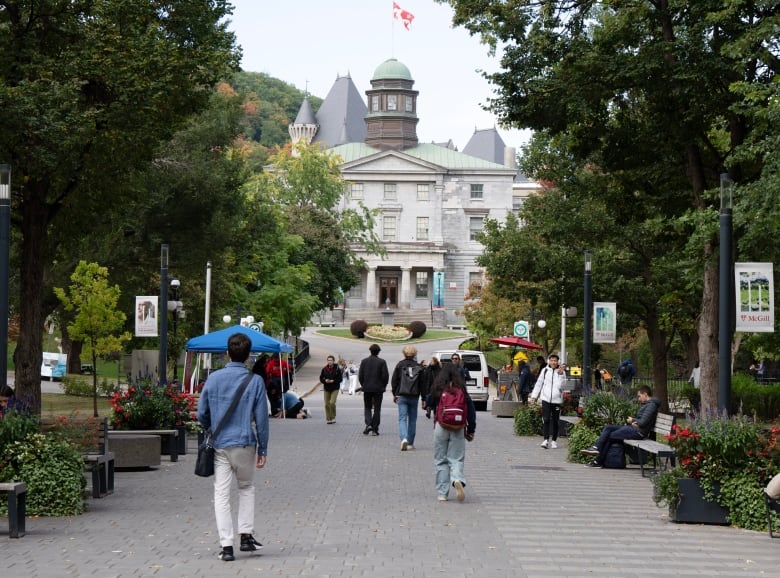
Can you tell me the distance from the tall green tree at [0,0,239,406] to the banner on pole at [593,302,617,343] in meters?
10.1

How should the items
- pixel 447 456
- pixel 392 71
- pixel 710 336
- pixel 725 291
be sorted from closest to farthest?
pixel 447 456
pixel 725 291
pixel 710 336
pixel 392 71

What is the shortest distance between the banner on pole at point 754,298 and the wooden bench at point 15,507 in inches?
343

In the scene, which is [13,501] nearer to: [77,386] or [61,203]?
[61,203]

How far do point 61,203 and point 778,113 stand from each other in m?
12.5

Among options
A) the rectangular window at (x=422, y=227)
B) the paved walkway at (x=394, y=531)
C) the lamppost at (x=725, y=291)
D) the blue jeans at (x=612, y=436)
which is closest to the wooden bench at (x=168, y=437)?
the paved walkway at (x=394, y=531)

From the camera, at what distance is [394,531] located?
11.8m

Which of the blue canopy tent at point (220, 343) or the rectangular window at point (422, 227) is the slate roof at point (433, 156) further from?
the blue canopy tent at point (220, 343)

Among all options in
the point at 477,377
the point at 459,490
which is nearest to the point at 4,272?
the point at 459,490

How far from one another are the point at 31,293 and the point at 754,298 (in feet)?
41.1

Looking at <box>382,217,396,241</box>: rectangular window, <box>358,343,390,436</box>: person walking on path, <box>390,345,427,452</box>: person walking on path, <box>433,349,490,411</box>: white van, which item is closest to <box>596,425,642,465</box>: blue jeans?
<box>390,345,427,452</box>: person walking on path

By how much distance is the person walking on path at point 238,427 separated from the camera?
10.4 metres

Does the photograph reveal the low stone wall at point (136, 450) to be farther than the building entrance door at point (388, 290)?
No

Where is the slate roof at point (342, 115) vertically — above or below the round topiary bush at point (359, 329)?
above

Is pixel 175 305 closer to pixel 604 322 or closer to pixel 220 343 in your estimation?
pixel 220 343
